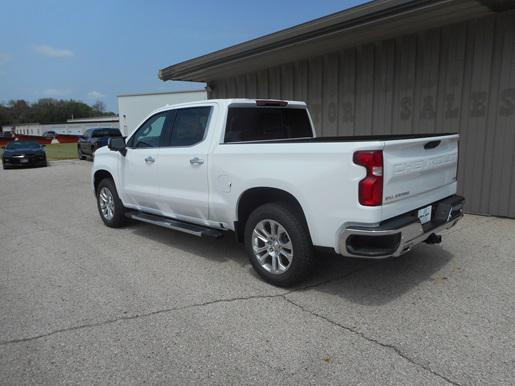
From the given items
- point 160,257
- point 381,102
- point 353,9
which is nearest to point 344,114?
point 381,102

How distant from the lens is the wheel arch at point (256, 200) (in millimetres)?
4000

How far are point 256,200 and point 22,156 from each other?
18298 mm

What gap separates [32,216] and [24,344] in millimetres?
5727

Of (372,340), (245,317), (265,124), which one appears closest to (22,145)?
(265,124)

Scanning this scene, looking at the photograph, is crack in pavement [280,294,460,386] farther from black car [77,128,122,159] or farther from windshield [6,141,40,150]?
black car [77,128,122,159]

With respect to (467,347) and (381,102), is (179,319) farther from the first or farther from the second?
(381,102)

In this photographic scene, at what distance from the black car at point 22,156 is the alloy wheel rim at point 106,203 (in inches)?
575

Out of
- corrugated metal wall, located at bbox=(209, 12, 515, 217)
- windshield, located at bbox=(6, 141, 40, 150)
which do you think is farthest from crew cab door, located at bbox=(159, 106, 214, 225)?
windshield, located at bbox=(6, 141, 40, 150)

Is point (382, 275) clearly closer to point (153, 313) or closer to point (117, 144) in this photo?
point (153, 313)

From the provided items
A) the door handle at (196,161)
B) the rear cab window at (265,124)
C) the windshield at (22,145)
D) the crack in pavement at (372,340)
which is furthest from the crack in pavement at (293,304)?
the windshield at (22,145)

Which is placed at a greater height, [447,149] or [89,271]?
[447,149]

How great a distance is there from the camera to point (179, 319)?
11.9 ft

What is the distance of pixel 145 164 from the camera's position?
5734mm

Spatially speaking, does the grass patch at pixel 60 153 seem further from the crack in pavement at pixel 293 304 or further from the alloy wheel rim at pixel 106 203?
the crack in pavement at pixel 293 304
